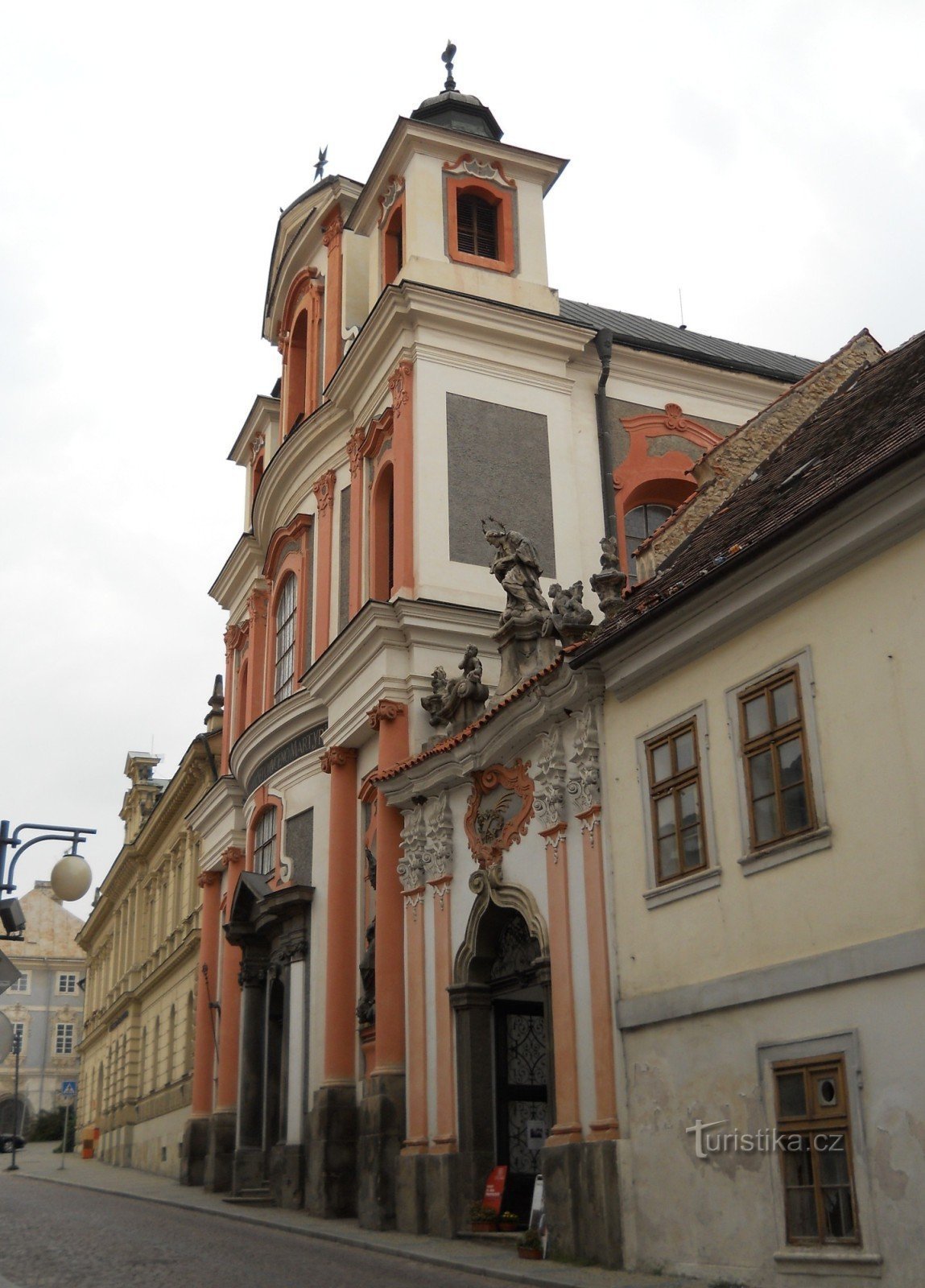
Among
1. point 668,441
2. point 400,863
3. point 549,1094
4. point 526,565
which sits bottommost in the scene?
point 549,1094

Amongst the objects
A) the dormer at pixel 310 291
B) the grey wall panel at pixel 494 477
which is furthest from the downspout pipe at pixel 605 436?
the dormer at pixel 310 291

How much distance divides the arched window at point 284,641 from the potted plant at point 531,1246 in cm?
1457

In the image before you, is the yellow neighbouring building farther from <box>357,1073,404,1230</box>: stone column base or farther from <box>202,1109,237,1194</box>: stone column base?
<box>357,1073,404,1230</box>: stone column base

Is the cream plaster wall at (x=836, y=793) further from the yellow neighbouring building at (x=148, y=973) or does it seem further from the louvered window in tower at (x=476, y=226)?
the yellow neighbouring building at (x=148, y=973)

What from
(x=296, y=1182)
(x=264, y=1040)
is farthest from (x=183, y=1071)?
(x=296, y=1182)

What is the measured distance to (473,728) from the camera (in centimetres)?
1767

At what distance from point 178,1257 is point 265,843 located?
12.4 metres

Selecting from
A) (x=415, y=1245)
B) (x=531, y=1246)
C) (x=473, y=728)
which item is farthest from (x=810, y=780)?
(x=415, y=1245)

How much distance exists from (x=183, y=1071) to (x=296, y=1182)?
16.3m

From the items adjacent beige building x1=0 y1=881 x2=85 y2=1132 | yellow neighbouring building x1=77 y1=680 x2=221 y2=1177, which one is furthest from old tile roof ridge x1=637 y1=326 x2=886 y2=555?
adjacent beige building x1=0 y1=881 x2=85 y2=1132

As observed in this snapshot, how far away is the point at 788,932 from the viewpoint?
39.0ft

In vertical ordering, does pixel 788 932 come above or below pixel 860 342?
below

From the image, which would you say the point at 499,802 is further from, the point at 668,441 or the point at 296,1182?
the point at 668,441

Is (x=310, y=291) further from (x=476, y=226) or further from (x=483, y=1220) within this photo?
(x=483, y=1220)
